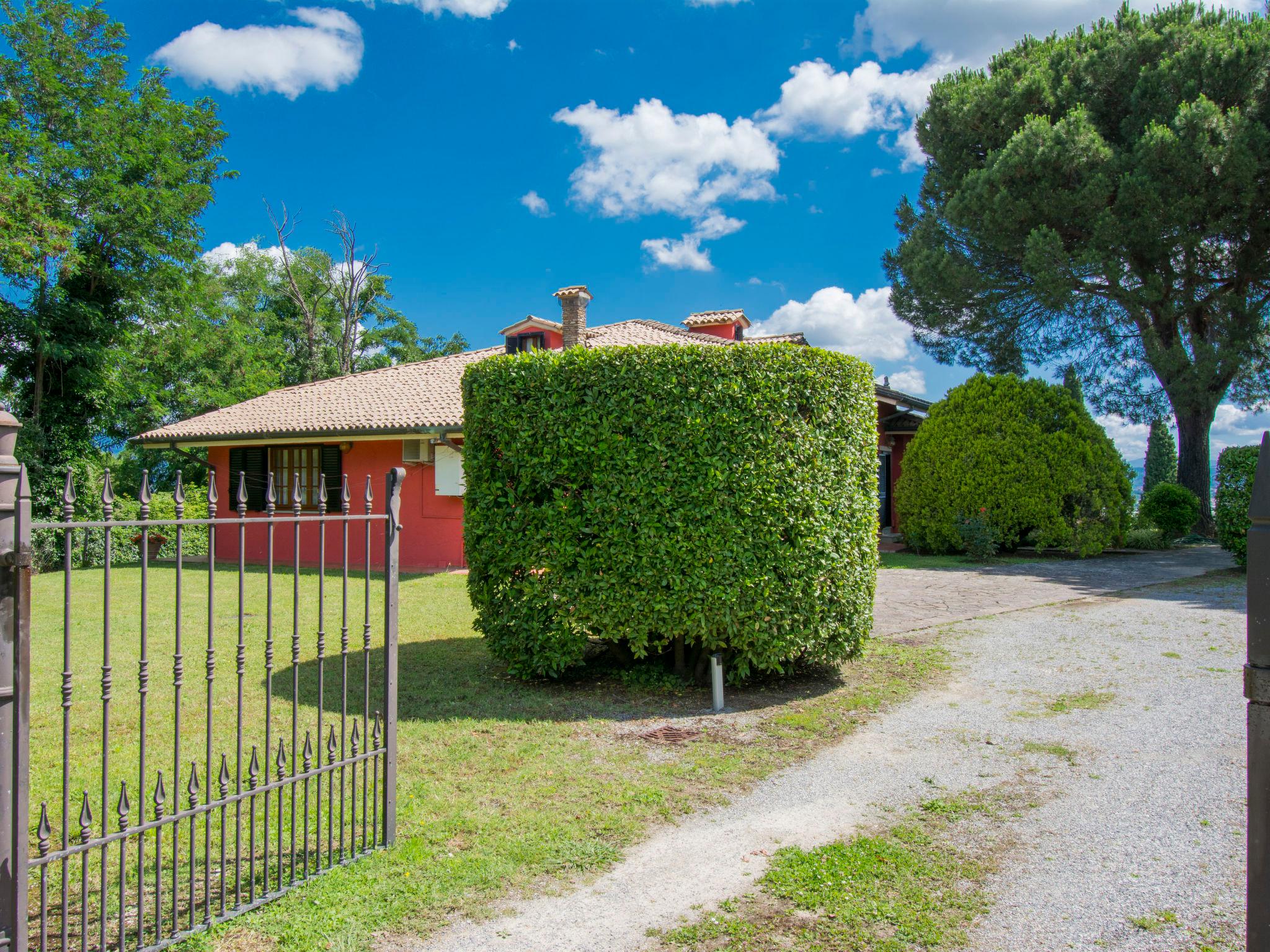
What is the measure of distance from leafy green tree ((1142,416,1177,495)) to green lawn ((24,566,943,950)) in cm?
2442

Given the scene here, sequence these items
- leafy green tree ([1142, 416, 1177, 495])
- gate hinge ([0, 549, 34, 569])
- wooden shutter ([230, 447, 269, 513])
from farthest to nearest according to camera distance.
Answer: leafy green tree ([1142, 416, 1177, 495]), wooden shutter ([230, 447, 269, 513]), gate hinge ([0, 549, 34, 569])

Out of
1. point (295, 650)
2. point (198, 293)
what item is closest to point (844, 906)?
point (295, 650)

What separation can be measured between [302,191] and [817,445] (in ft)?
97.9

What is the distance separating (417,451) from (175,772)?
1340 cm

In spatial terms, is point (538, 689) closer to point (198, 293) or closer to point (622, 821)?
point (622, 821)

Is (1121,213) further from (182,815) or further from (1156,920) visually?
(182,815)

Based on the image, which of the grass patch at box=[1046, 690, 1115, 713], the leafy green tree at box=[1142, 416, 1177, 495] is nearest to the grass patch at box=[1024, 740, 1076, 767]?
the grass patch at box=[1046, 690, 1115, 713]

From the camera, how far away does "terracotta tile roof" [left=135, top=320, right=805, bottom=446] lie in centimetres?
1614

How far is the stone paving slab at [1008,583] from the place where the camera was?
34.2 feet

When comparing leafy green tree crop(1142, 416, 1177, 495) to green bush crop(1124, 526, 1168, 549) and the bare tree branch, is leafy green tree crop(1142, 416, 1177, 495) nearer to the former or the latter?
green bush crop(1124, 526, 1168, 549)

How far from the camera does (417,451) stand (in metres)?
16.0

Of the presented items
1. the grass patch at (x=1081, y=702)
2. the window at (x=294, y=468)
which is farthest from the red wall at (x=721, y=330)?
the grass patch at (x=1081, y=702)

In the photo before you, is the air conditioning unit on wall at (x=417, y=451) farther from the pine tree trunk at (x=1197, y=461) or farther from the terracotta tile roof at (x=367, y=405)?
the pine tree trunk at (x=1197, y=461)

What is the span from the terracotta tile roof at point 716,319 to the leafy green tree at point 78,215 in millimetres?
14966
